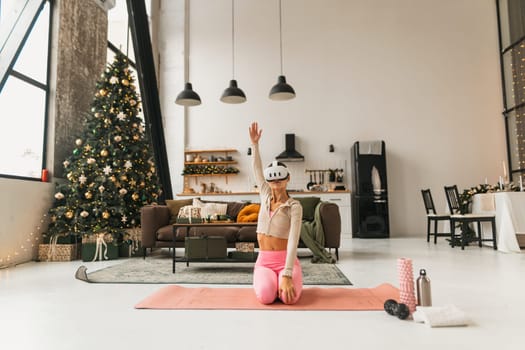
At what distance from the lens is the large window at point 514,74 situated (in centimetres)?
795

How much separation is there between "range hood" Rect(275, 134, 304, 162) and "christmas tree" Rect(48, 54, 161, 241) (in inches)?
130

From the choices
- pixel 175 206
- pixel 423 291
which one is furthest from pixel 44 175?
pixel 423 291

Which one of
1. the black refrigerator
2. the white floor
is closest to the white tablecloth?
the white floor

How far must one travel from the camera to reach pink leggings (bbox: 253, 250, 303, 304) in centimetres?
244

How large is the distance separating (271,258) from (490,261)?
3076mm

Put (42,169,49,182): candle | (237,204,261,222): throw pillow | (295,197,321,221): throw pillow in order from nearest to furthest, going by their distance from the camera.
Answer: (237,204,261,222): throw pillow → (42,169,49,182): candle → (295,197,321,221): throw pillow

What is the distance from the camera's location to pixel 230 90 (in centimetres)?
556

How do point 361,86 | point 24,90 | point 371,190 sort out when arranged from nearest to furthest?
point 24,90 < point 371,190 < point 361,86

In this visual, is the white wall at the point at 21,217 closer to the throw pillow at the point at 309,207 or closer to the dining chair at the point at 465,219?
the throw pillow at the point at 309,207

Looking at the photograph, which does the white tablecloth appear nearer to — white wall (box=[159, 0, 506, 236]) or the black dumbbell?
white wall (box=[159, 0, 506, 236])

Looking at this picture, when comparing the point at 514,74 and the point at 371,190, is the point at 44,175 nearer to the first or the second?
the point at 371,190

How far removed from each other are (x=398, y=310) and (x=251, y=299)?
0.99 metres

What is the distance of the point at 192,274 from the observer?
3.80 meters

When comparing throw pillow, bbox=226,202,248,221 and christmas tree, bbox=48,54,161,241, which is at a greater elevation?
christmas tree, bbox=48,54,161,241
